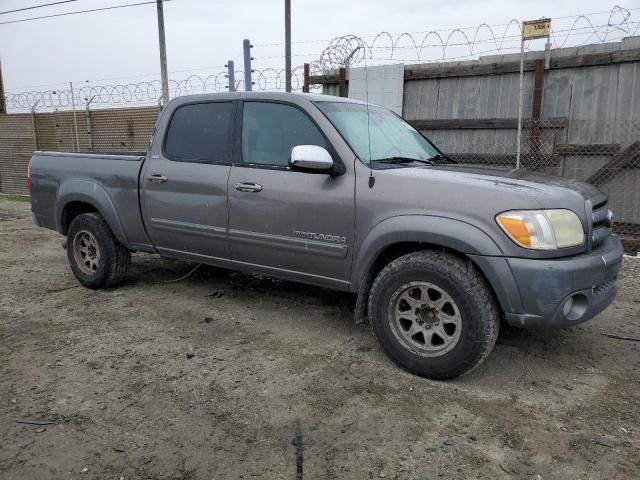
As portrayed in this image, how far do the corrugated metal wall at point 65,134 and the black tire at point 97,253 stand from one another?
7460mm

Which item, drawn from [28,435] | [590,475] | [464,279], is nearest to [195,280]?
[28,435]

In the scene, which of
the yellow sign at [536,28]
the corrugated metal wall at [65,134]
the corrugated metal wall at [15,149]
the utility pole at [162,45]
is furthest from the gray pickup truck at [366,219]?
the corrugated metal wall at [15,149]

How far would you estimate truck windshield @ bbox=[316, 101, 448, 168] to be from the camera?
3633 mm

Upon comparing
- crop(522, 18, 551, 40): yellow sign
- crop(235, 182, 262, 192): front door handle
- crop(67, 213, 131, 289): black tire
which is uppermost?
crop(522, 18, 551, 40): yellow sign

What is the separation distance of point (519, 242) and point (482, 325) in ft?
1.74

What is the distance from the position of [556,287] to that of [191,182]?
288 cm

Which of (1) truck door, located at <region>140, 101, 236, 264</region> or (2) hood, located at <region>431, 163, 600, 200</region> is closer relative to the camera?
(2) hood, located at <region>431, 163, 600, 200</region>

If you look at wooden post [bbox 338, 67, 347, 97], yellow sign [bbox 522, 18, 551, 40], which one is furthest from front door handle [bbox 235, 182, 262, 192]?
wooden post [bbox 338, 67, 347, 97]

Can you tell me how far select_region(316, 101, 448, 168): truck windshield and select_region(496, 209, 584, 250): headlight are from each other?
1049 mm

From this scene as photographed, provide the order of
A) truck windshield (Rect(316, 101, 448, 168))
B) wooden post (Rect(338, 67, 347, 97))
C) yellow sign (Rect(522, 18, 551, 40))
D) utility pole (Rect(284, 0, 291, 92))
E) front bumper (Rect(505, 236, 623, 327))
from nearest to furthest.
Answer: front bumper (Rect(505, 236, 623, 327)) → truck windshield (Rect(316, 101, 448, 168)) → yellow sign (Rect(522, 18, 551, 40)) → wooden post (Rect(338, 67, 347, 97)) → utility pole (Rect(284, 0, 291, 92))

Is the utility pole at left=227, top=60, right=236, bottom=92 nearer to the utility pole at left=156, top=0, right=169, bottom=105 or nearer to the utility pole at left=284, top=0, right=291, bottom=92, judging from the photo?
the utility pole at left=284, top=0, right=291, bottom=92

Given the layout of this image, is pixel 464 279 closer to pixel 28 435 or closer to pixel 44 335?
pixel 28 435

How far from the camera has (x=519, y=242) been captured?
2828 mm

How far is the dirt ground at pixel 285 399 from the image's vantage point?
239cm
